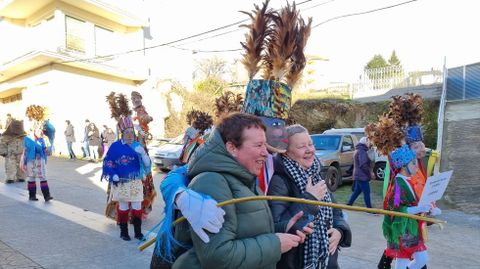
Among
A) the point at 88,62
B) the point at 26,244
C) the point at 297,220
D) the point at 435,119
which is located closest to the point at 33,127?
the point at 26,244

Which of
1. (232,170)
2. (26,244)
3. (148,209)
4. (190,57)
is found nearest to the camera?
(232,170)

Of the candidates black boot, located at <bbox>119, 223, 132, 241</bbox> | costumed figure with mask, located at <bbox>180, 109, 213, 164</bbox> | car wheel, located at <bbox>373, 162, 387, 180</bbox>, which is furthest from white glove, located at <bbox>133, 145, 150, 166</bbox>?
car wheel, located at <bbox>373, 162, 387, 180</bbox>

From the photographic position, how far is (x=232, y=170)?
205 centimetres

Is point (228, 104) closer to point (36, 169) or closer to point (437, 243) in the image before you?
point (437, 243)

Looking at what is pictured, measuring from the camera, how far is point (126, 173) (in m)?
6.00

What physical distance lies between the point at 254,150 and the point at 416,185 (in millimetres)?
2658

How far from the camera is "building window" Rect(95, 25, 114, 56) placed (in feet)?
73.2

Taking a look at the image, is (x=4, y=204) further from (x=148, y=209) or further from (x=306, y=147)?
(x=306, y=147)

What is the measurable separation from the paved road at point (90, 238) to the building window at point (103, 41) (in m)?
14.6

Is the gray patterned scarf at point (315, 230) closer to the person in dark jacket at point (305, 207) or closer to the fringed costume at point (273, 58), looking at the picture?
the person in dark jacket at point (305, 207)

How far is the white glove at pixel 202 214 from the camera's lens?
1.84 meters

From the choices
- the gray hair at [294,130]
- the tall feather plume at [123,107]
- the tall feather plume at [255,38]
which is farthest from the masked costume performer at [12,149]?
the gray hair at [294,130]

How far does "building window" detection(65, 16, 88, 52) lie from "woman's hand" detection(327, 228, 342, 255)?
20.7m

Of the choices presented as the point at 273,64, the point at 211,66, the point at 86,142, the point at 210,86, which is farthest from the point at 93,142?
the point at 211,66
